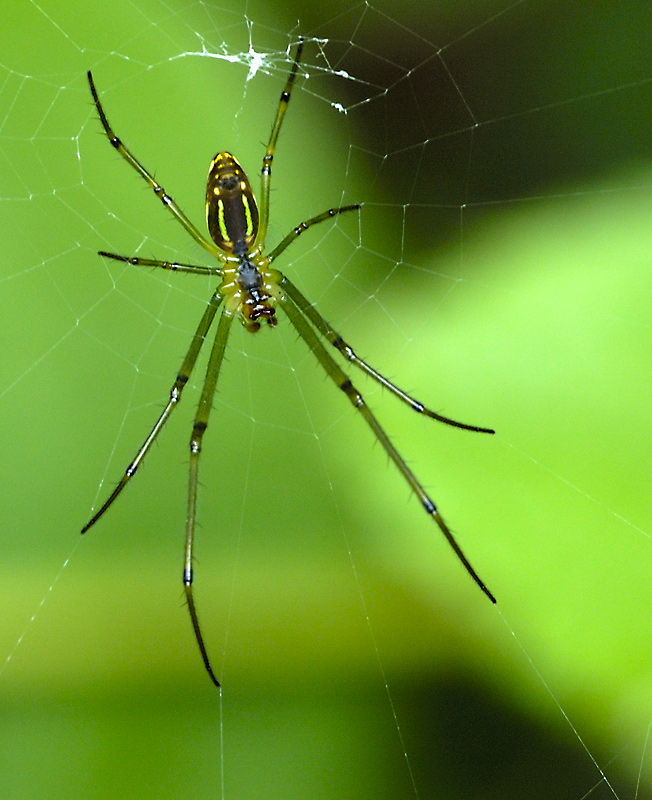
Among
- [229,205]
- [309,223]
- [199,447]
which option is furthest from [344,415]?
[229,205]

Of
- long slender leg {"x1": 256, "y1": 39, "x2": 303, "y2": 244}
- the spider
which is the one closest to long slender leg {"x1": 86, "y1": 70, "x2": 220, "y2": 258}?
the spider

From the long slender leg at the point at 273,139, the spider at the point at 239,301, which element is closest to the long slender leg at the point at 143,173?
the spider at the point at 239,301

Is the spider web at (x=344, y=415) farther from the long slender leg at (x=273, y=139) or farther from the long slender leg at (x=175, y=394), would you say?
the long slender leg at (x=273, y=139)

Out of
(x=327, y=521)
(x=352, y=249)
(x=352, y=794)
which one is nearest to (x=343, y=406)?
(x=327, y=521)

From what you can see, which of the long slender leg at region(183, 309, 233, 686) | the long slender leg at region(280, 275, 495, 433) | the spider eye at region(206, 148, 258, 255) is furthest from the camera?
the spider eye at region(206, 148, 258, 255)

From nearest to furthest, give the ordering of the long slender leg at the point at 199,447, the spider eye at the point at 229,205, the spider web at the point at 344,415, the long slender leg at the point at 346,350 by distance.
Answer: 1. the spider web at the point at 344,415
2. the long slender leg at the point at 199,447
3. the long slender leg at the point at 346,350
4. the spider eye at the point at 229,205

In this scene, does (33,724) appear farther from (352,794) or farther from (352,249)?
(352,249)

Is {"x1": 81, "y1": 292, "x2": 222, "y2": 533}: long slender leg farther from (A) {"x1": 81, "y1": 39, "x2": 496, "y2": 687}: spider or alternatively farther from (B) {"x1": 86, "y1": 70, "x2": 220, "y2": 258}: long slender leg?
(B) {"x1": 86, "y1": 70, "x2": 220, "y2": 258}: long slender leg
